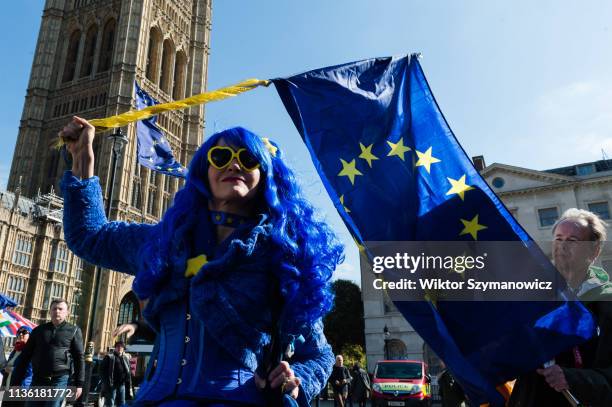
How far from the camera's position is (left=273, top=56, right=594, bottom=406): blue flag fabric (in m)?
2.55

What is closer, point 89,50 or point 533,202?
point 533,202

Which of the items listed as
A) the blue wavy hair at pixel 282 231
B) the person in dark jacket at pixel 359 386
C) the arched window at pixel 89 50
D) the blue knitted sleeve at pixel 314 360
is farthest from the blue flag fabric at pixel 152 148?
the arched window at pixel 89 50

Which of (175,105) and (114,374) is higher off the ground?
(175,105)

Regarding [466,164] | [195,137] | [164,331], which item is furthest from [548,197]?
[195,137]

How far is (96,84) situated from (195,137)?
1172cm

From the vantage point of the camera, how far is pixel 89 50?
175 ft

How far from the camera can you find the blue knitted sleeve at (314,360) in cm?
186

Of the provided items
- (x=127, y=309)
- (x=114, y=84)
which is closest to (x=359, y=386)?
(x=127, y=309)

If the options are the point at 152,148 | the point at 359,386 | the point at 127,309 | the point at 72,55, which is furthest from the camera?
the point at 72,55

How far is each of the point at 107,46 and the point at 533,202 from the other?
46791 millimetres

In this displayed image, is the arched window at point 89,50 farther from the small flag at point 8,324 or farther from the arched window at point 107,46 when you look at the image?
the small flag at point 8,324

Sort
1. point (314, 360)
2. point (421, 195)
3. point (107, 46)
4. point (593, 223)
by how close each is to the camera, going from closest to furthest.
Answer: point (314, 360) → point (593, 223) → point (421, 195) → point (107, 46)

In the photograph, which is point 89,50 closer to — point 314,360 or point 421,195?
point 421,195

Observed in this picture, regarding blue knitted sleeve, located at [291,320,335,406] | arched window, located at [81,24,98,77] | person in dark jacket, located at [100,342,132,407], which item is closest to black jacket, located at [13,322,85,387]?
person in dark jacket, located at [100,342,132,407]
